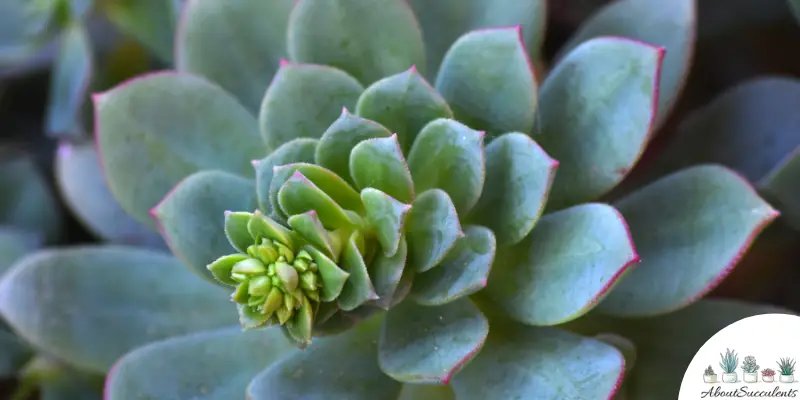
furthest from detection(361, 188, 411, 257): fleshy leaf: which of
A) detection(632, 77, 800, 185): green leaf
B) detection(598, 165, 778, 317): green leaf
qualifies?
detection(632, 77, 800, 185): green leaf

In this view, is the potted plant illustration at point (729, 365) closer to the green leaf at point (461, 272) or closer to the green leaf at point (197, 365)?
the green leaf at point (461, 272)

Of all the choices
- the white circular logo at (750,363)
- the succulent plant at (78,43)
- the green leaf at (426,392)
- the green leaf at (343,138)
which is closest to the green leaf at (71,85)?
the succulent plant at (78,43)

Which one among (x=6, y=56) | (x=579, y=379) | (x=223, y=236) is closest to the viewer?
(x=579, y=379)

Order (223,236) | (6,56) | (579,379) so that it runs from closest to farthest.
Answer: (579,379) < (223,236) < (6,56)

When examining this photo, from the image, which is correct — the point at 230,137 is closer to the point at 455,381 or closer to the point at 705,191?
the point at 455,381

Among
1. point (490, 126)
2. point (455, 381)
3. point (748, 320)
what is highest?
point (490, 126)

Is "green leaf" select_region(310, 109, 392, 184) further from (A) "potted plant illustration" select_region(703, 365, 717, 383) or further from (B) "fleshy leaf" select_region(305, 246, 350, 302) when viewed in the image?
(A) "potted plant illustration" select_region(703, 365, 717, 383)

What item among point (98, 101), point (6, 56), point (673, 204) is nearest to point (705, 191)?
point (673, 204)

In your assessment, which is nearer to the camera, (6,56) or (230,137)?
(230,137)
